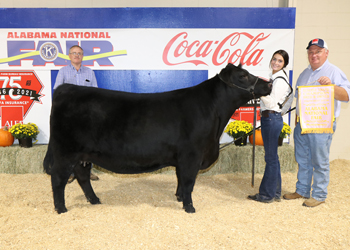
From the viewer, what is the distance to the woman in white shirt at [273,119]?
3479 mm

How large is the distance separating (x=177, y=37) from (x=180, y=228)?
3.74 meters

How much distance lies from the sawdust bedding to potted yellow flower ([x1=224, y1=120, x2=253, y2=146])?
41.0 inches

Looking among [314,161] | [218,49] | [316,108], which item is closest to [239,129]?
[218,49]

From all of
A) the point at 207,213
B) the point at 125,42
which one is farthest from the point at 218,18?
the point at 207,213

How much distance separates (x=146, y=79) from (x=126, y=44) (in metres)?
0.73

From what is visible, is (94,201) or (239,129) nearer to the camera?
(94,201)

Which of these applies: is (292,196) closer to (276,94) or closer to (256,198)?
(256,198)

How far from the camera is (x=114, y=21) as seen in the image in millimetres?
5512

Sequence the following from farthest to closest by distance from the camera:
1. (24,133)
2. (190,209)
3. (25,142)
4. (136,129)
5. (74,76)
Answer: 1. (25,142)
2. (24,133)
3. (74,76)
4. (190,209)
5. (136,129)

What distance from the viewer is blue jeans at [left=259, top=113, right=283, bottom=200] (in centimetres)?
354

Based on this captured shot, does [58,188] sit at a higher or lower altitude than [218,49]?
lower

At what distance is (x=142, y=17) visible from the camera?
550cm

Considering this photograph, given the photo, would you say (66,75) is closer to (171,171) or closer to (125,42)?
(125,42)

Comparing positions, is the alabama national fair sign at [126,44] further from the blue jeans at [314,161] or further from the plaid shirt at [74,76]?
the blue jeans at [314,161]
